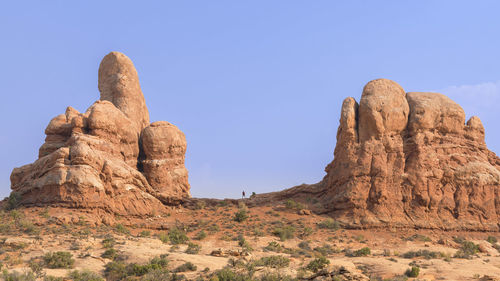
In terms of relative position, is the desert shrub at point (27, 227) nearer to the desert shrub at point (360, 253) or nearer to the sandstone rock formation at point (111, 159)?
the sandstone rock formation at point (111, 159)

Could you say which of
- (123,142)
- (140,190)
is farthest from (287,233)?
(123,142)

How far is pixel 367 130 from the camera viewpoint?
132 ft

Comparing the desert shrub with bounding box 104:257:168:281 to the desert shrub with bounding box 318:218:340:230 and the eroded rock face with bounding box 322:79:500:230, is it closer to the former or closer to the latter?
the desert shrub with bounding box 318:218:340:230

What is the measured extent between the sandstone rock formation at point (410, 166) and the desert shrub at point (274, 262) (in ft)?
39.1

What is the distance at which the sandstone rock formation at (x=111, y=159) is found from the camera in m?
34.1

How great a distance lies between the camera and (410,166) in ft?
129

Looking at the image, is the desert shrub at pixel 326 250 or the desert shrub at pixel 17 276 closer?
the desert shrub at pixel 17 276

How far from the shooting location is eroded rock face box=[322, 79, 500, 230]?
126ft

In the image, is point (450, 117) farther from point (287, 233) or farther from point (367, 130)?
point (287, 233)

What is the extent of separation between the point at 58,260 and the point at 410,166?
2616cm

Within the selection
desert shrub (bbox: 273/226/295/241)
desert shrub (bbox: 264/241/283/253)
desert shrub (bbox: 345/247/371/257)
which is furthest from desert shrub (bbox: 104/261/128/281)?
desert shrub (bbox: 345/247/371/257)

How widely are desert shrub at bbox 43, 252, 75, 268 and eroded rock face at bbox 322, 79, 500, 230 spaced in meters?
20.6

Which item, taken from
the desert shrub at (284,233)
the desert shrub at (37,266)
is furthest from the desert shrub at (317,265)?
the desert shrub at (37,266)

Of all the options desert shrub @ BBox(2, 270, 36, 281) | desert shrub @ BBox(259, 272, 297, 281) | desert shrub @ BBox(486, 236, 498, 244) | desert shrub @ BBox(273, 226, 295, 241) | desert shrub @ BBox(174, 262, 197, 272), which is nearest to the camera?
desert shrub @ BBox(2, 270, 36, 281)
